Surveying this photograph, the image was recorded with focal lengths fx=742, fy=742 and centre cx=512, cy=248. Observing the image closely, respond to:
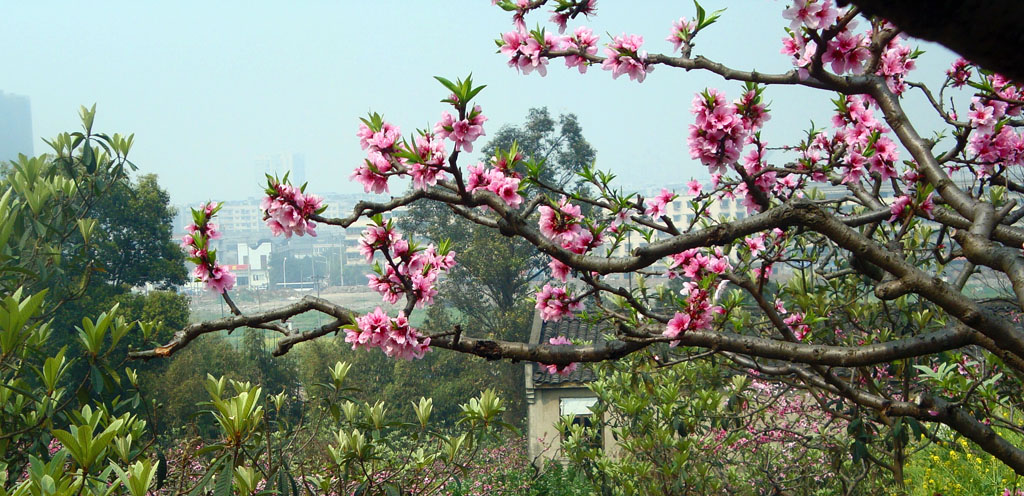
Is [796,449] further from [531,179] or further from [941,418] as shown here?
[531,179]

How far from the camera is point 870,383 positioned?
1.95m

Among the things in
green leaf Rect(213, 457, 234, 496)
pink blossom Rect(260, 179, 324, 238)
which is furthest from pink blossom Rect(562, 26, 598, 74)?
green leaf Rect(213, 457, 234, 496)

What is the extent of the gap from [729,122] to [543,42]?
566 mm

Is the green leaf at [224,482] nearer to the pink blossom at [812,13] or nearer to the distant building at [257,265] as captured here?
the pink blossom at [812,13]

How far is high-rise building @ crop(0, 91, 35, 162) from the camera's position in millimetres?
58094

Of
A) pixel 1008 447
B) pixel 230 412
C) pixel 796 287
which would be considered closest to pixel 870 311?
pixel 796 287

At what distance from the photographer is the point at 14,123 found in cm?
6144

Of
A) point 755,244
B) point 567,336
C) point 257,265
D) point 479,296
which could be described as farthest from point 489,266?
point 257,265

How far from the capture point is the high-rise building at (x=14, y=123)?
5809 centimetres

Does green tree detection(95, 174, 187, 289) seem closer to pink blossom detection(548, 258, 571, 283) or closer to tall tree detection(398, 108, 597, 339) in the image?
tall tree detection(398, 108, 597, 339)

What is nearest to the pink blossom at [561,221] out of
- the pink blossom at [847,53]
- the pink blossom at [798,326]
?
the pink blossom at [847,53]

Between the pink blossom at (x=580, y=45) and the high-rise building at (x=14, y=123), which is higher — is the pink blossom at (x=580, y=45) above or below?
below

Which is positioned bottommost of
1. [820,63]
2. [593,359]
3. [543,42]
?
[593,359]

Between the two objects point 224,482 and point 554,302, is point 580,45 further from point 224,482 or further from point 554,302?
point 224,482
